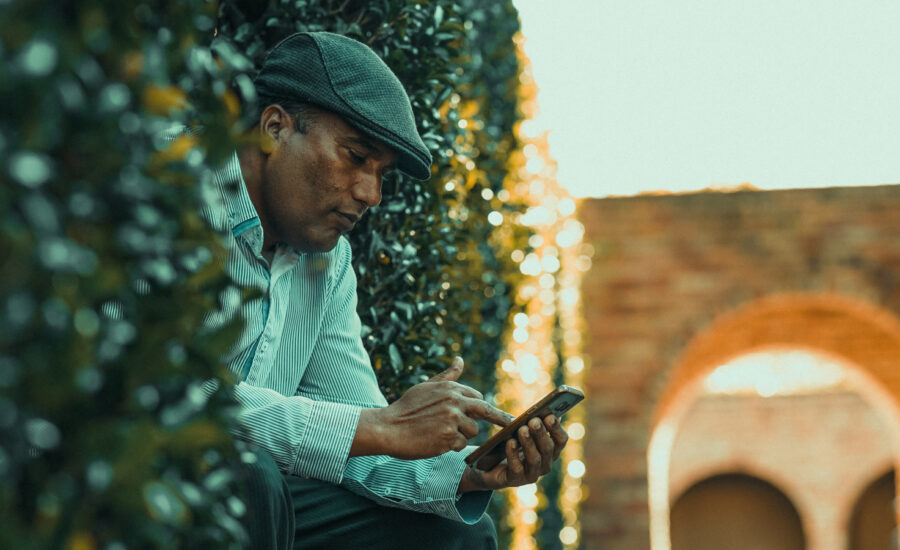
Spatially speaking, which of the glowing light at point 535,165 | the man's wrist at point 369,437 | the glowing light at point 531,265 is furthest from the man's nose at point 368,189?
the glowing light at point 535,165

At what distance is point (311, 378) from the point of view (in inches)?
98.2

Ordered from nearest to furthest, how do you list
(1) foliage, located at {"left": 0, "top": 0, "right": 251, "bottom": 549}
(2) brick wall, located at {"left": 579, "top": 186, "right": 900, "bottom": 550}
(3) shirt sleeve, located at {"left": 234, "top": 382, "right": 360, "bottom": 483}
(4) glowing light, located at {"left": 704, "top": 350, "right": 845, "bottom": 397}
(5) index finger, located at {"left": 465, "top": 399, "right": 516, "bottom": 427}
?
1. (1) foliage, located at {"left": 0, "top": 0, "right": 251, "bottom": 549}
2. (3) shirt sleeve, located at {"left": 234, "top": 382, "right": 360, "bottom": 483}
3. (5) index finger, located at {"left": 465, "top": 399, "right": 516, "bottom": 427}
4. (2) brick wall, located at {"left": 579, "top": 186, "right": 900, "bottom": 550}
5. (4) glowing light, located at {"left": 704, "top": 350, "right": 845, "bottom": 397}

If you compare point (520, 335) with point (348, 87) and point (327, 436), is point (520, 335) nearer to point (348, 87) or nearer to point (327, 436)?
point (348, 87)

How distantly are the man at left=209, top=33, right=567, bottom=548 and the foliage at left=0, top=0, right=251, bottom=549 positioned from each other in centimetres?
104

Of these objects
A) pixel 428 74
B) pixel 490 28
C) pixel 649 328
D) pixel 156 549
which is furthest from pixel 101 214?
pixel 649 328

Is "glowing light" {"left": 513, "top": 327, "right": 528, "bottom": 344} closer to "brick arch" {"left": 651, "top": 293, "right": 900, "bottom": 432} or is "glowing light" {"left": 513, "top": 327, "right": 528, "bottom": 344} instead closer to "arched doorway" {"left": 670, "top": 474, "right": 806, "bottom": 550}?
"brick arch" {"left": 651, "top": 293, "right": 900, "bottom": 432}

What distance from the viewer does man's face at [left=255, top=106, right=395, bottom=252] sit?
229 cm

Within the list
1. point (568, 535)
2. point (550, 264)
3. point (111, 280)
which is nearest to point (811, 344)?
point (568, 535)

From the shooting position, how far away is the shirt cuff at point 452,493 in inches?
88.2

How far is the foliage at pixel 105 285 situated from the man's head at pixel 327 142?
119cm

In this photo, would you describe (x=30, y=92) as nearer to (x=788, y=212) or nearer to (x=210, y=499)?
(x=210, y=499)

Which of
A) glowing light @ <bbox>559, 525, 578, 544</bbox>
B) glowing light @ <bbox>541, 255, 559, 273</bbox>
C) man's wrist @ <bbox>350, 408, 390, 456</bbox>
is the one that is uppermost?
glowing light @ <bbox>541, 255, 559, 273</bbox>

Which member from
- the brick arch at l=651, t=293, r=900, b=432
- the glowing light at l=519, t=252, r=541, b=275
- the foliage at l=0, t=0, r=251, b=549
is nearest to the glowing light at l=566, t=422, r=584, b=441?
the glowing light at l=519, t=252, r=541, b=275

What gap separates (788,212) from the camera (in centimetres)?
984
